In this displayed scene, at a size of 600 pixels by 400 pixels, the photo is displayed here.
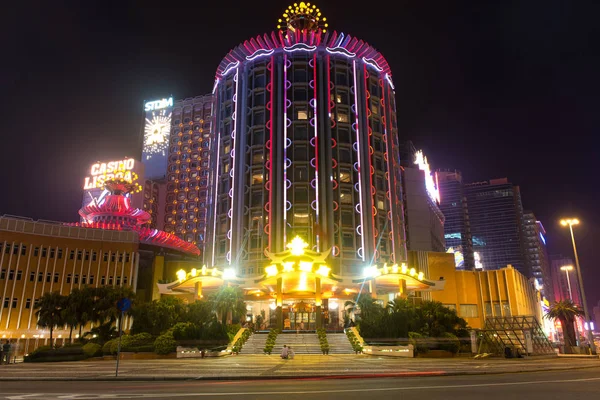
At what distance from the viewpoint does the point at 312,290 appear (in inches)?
2445

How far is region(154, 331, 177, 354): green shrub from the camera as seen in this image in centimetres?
3922

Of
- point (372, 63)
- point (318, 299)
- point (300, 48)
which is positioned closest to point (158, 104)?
point (300, 48)

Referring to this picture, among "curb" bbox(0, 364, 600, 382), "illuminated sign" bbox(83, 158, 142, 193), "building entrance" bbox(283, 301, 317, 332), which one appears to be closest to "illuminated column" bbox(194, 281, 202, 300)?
"building entrance" bbox(283, 301, 317, 332)

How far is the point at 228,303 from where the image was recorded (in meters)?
46.8

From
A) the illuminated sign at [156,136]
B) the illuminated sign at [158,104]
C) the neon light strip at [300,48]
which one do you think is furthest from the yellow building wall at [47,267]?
the illuminated sign at [158,104]

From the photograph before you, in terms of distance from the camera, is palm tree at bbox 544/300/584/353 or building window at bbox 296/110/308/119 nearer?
palm tree at bbox 544/300/584/353

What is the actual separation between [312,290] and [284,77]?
34.1 m

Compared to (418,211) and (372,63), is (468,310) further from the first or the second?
(372,63)

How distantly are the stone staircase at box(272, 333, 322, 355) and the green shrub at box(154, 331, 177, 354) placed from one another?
8961mm

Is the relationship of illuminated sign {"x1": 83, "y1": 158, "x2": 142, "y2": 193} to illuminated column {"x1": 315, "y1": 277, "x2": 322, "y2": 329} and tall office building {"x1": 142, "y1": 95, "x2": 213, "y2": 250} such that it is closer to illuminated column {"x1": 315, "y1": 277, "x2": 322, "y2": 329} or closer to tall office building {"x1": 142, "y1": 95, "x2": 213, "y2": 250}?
tall office building {"x1": 142, "y1": 95, "x2": 213, "y2": 250}

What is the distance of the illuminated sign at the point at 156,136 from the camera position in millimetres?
154125

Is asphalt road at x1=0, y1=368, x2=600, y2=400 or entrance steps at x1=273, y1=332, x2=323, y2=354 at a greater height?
entrance steps at x1=273, y1=332, x2=323, y2=354

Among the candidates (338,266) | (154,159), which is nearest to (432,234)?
(338,266)

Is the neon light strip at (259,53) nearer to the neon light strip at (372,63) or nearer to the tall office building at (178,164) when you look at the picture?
the neon light strip at (372,63)
